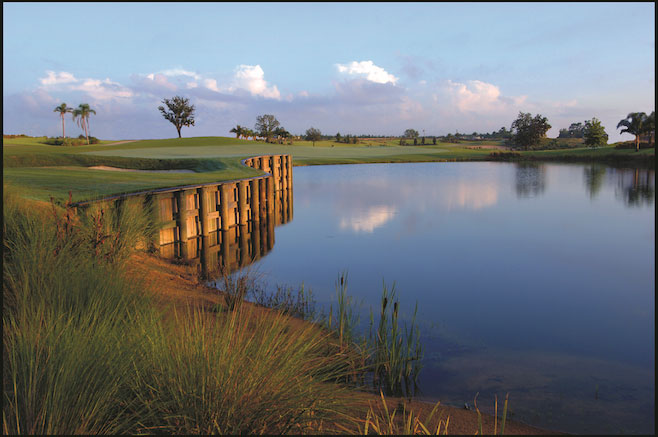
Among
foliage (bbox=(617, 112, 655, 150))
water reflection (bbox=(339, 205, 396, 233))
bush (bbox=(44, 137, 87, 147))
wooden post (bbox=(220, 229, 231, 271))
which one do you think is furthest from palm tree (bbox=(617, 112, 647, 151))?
bush (bbox=(44, 137, 87, 147))

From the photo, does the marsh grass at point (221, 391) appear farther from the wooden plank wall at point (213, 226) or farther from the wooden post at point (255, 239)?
the wooden post at point (255, 239)

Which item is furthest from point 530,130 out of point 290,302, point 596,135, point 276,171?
point 290,302

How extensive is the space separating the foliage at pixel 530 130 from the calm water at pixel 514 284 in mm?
82206

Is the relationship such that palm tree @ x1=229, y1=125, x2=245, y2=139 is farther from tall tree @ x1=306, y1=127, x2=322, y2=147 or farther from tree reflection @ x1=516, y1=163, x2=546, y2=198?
tree reflection @ x1=516, y1=163, x2=546, y2=198

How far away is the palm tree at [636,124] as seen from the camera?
253 feet

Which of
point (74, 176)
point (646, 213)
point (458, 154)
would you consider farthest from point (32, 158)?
point (458, 154)

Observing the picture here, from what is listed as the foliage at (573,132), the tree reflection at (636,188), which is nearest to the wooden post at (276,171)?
the tree reflection at (636,188)

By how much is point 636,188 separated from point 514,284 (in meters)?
31.7

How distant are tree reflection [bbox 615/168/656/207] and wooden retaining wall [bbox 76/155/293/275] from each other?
80.7 ft

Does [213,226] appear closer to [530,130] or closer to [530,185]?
[530,185]

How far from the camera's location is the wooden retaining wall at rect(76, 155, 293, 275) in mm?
14266

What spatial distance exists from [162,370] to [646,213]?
102 feet

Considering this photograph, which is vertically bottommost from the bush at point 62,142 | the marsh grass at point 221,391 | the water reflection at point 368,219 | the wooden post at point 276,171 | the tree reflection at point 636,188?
the water reflection at point 368,219

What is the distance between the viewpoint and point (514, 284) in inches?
540
